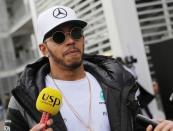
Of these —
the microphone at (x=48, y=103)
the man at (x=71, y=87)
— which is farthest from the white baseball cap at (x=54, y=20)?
the microphone at (x=48, y=103)

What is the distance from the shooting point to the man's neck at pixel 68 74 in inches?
103

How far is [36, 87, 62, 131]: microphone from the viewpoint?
6.95 ft

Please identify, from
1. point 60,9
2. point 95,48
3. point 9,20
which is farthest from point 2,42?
point 60,9

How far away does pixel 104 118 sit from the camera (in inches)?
98.0

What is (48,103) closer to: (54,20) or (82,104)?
(82,104)

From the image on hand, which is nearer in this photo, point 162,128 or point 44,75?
point 162,128

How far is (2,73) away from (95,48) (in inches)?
766

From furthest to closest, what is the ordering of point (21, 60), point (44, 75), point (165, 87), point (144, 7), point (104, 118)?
point (21, 60), point (144, 7), point (165, 87), point (44, 75), point (104, 118)

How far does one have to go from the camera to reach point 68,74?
262 cm

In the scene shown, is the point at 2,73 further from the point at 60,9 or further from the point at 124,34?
the point at 60,9

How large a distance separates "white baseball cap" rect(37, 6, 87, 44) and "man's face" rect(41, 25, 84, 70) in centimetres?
4

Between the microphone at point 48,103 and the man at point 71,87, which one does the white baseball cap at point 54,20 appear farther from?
the microphone at point 48,103

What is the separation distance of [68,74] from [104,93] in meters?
0.21

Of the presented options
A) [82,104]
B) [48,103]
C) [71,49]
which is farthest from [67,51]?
[48,103]
